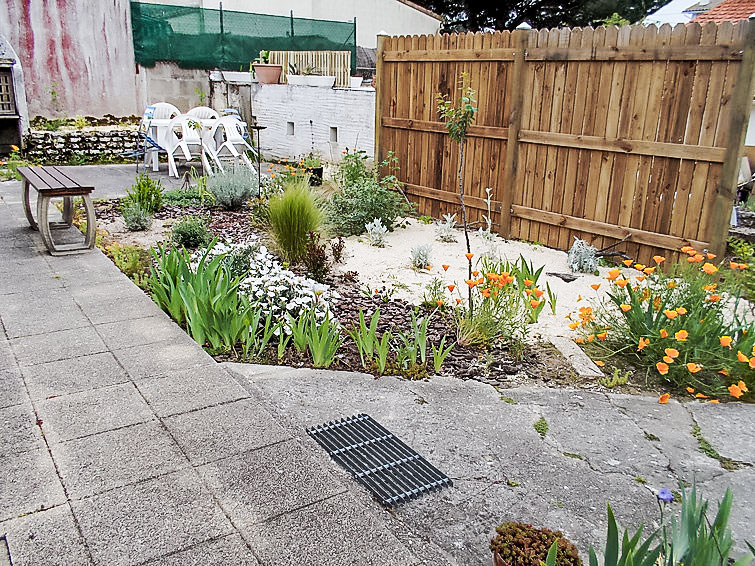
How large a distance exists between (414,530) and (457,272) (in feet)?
11.6

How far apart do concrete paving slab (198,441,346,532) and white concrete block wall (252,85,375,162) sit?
22.2 ft

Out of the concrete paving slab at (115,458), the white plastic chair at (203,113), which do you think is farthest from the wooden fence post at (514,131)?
the white plastic chair at (203,113)

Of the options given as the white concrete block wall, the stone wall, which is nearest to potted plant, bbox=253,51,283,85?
the white concrete block wall

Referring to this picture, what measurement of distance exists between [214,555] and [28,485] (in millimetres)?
810

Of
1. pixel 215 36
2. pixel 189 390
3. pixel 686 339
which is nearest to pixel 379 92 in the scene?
pixel 686 339

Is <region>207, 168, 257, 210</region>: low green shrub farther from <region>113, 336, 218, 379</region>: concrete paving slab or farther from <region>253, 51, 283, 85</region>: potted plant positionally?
<region>253, 51, 283, 85</region>: potted plant

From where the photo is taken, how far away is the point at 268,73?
12039 mm

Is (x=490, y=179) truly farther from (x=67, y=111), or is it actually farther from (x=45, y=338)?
(x=67, y=111)

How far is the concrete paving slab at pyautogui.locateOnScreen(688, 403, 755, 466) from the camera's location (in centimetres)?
286

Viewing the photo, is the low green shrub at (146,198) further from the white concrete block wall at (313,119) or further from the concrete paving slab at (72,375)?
the concrete paving slab at (72,375)

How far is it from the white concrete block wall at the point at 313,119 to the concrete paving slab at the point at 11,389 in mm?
6329

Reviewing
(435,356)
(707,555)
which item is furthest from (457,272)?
(707,555)

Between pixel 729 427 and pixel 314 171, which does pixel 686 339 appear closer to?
pixel 729 427

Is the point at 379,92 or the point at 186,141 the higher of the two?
the point at 379,92
